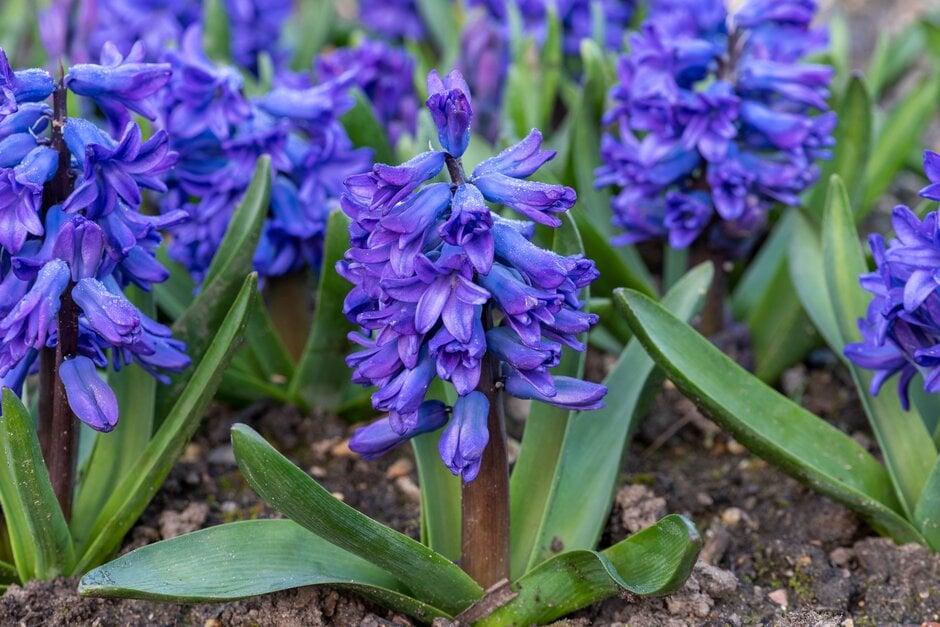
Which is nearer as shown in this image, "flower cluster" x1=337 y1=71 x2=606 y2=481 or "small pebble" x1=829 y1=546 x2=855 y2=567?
"flower cluster" x1=337 y1=71 x2=606 y2=481

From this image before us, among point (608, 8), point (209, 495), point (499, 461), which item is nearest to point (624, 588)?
point (499, 461)

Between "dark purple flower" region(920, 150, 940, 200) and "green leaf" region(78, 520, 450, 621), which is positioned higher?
"dark purple flower" region(920, 150, 940, 200)

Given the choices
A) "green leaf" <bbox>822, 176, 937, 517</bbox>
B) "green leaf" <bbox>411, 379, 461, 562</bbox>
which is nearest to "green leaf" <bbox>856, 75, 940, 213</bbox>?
"green leaf" <bbox>822, 176, 937, 517</bbox>

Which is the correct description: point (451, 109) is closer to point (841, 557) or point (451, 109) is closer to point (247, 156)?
point (247, 156)

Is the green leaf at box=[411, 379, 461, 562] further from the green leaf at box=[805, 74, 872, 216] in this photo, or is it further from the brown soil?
the green leaf at box=[805, 74, 872, 216]

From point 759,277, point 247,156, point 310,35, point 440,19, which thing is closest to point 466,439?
point 247,156

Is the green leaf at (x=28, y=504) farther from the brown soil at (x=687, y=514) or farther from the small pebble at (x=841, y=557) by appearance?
the small pebble at (x=841, y=557)
